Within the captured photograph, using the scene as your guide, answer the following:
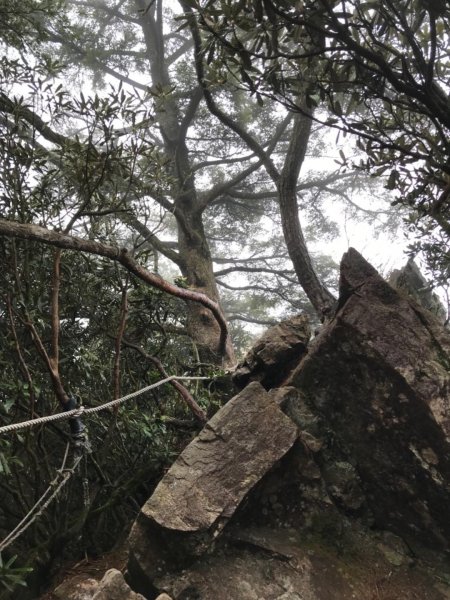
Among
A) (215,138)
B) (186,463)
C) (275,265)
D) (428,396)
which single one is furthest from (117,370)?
(275,265)

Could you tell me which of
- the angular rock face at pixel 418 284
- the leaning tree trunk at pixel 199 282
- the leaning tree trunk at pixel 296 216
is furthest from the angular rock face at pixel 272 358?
the angular rock face at pixel 418 284

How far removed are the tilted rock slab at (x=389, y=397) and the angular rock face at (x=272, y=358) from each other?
0.50 meters

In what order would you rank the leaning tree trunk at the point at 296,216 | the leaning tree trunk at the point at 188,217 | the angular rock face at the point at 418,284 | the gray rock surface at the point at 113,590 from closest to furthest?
the gray rock surface at the point at 113,590 < the leaning tree trunk at the point at 296,216 < the angular rock face at the point at 418,284 < the leaning tree trunk at the point at 188,217

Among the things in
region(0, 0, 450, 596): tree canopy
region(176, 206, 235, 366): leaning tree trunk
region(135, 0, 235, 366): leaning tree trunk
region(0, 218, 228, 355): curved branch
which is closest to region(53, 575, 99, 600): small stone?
region(0, 0, 450, 596): tree canopy

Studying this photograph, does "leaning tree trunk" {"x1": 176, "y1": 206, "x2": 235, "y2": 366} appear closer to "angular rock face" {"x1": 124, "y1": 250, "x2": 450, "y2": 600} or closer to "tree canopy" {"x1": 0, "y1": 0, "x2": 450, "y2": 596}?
"tree canopy" {"x1": 0, "y1": 0, "x2": 450, "y2": 596}

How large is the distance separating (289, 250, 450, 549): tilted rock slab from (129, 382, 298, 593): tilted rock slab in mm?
393

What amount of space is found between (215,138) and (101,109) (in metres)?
6.28

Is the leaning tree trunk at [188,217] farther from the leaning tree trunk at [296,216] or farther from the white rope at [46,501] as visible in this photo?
the white rope at [46,501]

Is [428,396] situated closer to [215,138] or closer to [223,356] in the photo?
[223,356]

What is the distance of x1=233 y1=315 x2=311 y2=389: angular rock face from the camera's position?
3.57 metres

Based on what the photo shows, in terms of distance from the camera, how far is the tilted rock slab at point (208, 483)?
2.13 metres

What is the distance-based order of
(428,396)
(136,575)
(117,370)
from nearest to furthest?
(136,575) → (428,396) → (117,370)

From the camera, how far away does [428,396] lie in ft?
8.14

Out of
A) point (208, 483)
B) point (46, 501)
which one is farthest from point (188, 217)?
point (46, 501)
